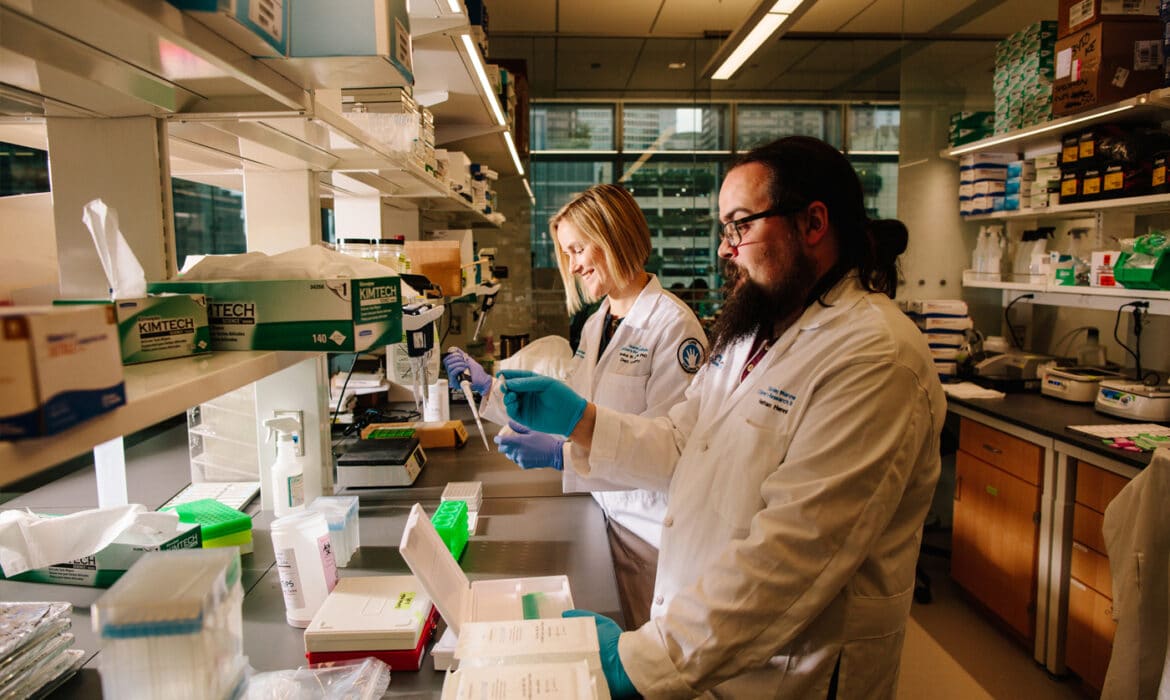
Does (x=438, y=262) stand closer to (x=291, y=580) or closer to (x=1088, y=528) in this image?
(x=291, y=580)

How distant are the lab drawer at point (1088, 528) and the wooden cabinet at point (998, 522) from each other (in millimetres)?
190

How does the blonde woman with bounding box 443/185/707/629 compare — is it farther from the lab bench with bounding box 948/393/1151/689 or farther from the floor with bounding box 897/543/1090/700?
the lab bench with bounding box 948/393/1151/689

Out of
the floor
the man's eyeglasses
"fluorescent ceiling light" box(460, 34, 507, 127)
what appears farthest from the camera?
the floor

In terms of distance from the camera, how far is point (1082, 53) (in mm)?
2891

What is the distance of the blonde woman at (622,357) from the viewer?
1.81m

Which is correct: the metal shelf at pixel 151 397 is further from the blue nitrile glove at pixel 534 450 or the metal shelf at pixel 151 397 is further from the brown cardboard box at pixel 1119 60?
the brown cardboard box at pixel 1119 60

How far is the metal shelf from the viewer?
19.8 inches

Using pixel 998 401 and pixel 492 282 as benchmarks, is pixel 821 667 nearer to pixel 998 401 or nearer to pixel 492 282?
pixel 998 401

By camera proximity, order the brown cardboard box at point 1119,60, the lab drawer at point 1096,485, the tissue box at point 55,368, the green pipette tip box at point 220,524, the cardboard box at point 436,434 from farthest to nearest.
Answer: the brown cardboard box at point 1119,60, the cardboard box at point 436,434, the lab drawer at point 1096,485, the green pipette tip box at point 220,524, the tissue box at point 55,368

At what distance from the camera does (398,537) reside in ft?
5.56

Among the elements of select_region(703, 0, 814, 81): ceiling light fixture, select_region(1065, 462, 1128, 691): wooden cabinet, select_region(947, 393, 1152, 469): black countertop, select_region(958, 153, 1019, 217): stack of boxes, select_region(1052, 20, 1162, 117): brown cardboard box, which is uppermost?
select_region(703, 0, 814, 81): ceiling light fixture

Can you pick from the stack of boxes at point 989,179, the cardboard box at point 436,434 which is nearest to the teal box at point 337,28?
the cardboard box at point 436,434

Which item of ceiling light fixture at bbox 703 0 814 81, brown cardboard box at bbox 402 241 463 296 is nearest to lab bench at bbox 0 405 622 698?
brown cardboard box at bbox 402 241 463 296

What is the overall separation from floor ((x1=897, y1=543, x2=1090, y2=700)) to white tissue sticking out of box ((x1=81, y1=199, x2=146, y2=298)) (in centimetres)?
279
